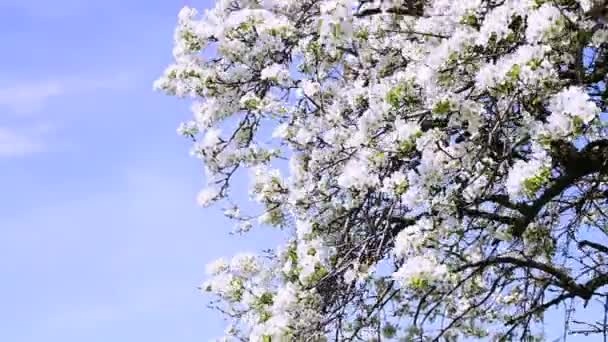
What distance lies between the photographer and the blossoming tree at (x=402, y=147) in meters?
5.56

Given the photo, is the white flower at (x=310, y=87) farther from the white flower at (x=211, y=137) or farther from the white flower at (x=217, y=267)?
the white flower at (x=217, y=267)

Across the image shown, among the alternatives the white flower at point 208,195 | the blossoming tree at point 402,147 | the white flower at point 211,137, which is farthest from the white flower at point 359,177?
the white flower at point 208,195

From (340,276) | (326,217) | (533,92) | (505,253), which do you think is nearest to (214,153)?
(326,217)

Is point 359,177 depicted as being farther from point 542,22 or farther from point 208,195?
point 208,195

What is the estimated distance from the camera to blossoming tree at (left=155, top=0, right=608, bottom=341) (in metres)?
5.56

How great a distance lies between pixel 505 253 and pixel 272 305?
6.10 ft

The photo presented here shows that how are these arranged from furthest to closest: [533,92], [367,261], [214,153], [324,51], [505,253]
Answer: [214,153]
[505,253]
[324,51]
[367,261]
[533,92]

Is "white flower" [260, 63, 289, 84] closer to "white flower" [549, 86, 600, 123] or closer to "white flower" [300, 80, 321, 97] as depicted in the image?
"white flower" [300, 80, 321, 97]

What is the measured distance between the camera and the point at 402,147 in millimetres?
5824

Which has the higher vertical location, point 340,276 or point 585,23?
point 585,23

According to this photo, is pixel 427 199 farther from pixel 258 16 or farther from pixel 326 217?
pixel 258 16

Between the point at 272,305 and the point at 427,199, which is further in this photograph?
the point at 272,305

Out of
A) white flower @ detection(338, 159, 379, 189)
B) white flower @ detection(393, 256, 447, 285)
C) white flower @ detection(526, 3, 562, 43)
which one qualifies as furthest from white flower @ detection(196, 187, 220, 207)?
white flower @ detection(526, 3, 562, 43)

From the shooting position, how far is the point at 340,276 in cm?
683
